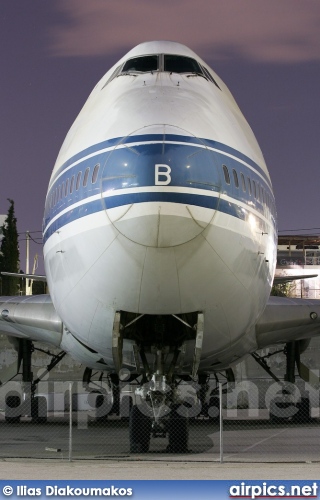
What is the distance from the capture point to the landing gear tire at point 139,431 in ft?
46.9

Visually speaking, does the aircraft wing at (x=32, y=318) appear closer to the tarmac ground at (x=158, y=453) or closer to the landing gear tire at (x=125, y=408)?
the tarmac ground at (x=158, y=453)

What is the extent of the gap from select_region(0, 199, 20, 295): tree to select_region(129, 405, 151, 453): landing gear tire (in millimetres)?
44444

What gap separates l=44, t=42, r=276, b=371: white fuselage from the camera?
11008mm

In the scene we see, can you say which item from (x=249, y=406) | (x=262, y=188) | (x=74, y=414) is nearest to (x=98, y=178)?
(x=262, y=188)

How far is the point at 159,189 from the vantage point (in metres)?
10.8

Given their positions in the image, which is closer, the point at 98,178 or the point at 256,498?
the point at 256,498

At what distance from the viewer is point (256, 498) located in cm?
919

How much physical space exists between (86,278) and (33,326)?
6.07 meters

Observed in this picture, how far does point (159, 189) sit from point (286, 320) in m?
7.49

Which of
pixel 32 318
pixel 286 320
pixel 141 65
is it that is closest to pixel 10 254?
pixel 32 318

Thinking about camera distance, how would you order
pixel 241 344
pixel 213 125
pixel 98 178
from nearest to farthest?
pixel 98 178
pixel 213 125
pixel 241 344

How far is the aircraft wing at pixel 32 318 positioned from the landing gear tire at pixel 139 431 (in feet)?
9.29

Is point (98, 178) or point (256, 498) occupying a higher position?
point (98, 178)

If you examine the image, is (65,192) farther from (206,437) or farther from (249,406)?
(249,406)
